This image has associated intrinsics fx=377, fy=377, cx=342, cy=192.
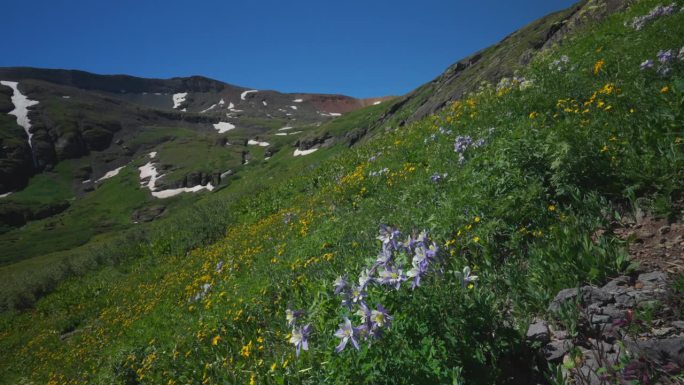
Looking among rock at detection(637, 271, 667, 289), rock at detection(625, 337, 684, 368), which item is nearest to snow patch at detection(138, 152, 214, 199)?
rock at detection(637, 271, 667, 289)

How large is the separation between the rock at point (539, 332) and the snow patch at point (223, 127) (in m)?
157

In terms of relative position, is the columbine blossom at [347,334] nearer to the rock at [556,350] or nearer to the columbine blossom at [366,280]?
the columbine blossom at [366,280]

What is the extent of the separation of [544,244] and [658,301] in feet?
4.25

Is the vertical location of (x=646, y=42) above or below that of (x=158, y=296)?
above

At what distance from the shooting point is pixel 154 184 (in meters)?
91.3

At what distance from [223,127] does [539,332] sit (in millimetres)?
163200

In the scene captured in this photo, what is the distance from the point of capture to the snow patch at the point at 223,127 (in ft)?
500

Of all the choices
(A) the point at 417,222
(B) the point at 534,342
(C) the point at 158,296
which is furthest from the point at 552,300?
(C) the point at 158,296

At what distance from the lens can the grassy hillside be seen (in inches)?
120

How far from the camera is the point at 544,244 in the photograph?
4055 millimetres

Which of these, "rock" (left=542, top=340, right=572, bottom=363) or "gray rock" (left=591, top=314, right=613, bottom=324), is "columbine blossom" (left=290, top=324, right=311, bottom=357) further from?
"gray rock" (left=591, top=314, right=613, bottom=324)

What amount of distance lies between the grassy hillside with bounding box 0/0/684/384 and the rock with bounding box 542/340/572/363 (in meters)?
0.16

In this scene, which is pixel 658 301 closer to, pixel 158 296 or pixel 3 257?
pixel 158 296

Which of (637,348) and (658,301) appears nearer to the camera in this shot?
(637,348)
